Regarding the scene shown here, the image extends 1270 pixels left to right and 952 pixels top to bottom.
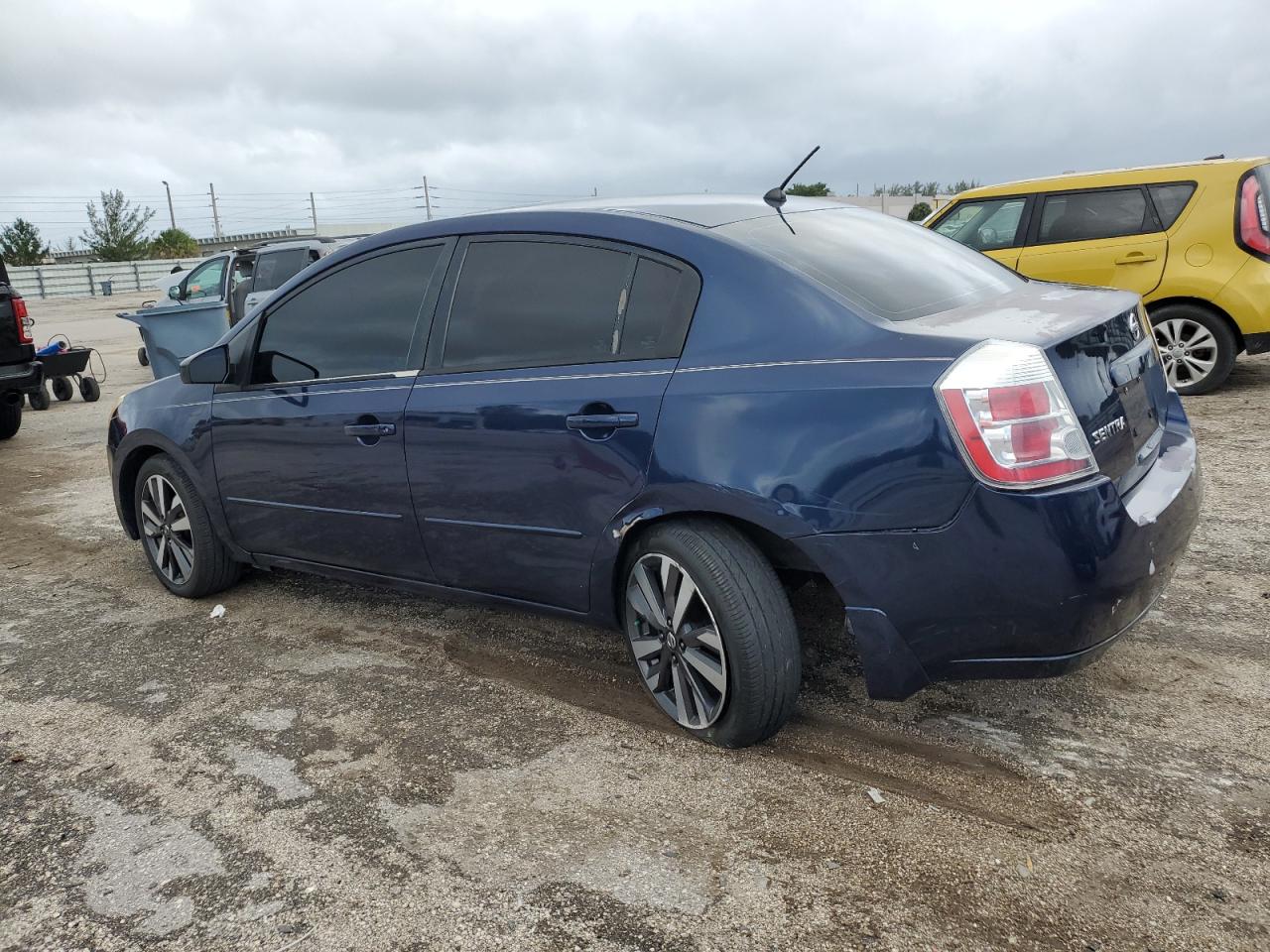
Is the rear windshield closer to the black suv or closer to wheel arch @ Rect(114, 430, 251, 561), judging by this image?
wheel arch @ Rect(114, 430, 251, 561)

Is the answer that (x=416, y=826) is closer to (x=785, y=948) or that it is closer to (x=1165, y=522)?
(x=785, y=948)

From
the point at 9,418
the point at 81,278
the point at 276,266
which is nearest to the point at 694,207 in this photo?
the point at 9,418

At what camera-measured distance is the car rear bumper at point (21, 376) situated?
9.36m

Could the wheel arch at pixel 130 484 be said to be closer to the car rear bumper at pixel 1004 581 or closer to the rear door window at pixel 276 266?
the car rear bumper at pixel 1004 581

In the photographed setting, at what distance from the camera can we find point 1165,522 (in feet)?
9.35

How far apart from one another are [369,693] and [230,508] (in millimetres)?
1306

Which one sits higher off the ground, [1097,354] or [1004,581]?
[1097,354]

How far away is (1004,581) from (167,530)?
12.5 feet

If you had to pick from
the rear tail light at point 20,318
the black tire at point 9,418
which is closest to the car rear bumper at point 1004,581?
the rear tail light at point 20,318

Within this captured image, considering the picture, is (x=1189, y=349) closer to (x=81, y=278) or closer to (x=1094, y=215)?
(x=1094, y=215)

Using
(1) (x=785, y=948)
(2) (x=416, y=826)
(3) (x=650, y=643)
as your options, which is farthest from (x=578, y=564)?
(1) (x=785, y=948)

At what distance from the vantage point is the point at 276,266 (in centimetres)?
1358

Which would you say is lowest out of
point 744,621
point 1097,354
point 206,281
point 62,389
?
point 62,389

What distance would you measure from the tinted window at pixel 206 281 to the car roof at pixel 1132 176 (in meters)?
11.1
